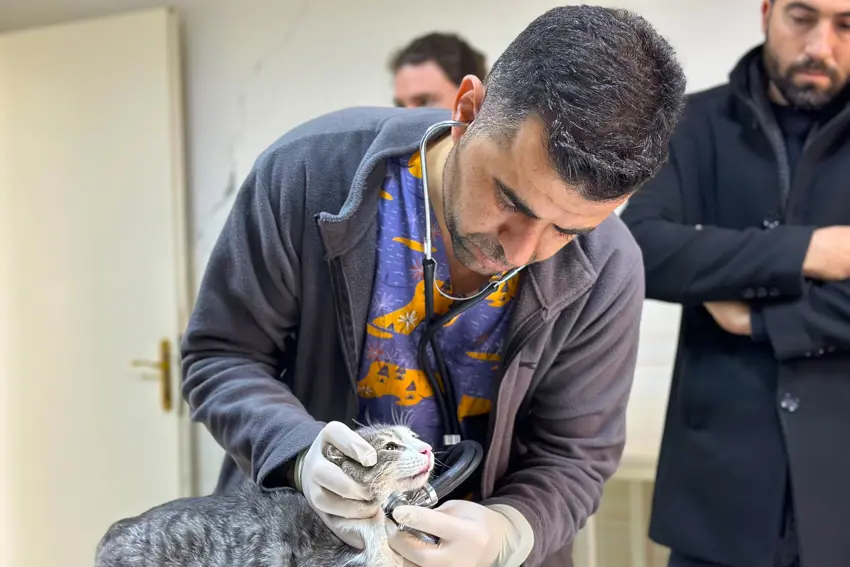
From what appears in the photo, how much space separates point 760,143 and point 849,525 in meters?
0.67

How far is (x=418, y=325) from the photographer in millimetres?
932

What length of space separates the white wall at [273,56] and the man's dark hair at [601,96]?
128 cm

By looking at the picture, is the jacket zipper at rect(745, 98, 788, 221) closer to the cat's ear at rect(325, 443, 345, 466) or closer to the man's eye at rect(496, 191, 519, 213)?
the man's eye at rect(496, 191, 519, 213)

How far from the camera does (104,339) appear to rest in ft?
7.97

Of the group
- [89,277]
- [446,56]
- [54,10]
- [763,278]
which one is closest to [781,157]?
[763,278]

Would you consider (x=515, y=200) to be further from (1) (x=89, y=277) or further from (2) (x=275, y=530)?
(1) (x=89, y=277)

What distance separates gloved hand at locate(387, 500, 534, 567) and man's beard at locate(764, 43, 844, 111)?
2.94 ft

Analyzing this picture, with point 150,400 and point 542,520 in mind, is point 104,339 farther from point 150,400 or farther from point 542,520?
point 542,520

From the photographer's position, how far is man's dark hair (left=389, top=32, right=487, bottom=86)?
189cm

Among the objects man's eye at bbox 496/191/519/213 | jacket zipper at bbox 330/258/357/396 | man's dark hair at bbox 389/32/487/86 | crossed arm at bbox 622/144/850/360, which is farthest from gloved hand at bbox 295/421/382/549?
man's dark hair at bbox 389/32/487/86

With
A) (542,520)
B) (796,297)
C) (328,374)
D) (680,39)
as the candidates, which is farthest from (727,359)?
(680,39)

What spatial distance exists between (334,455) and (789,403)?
0.83m

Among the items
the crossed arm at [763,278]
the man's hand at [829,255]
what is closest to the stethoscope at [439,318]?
the crossed arm at [763,278]

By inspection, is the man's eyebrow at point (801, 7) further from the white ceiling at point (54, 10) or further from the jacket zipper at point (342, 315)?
the white ceiling at point (54, 10)
